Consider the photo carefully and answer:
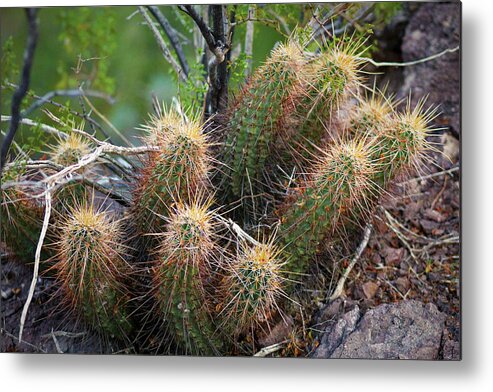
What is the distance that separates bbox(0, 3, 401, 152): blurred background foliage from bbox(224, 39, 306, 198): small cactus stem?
0.58 ft

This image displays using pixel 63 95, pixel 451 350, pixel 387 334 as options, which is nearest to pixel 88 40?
pixel 63 95

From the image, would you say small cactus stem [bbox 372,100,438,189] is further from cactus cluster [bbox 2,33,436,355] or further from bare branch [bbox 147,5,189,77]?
bare branch [bbox 147,5,189,77]

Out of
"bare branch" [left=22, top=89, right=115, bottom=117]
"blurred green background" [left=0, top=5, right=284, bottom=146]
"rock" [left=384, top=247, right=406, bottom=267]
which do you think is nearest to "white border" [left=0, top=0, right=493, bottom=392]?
"rock" [left=384, top=247, right=406, bottom=267]

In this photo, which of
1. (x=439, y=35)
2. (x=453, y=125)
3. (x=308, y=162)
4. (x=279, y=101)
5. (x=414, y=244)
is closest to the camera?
(x=279, y=101)

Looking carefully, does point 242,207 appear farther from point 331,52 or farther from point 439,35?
point 439,35

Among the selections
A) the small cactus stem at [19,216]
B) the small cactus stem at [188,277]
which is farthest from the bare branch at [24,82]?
the small cactus stem at [188,277]

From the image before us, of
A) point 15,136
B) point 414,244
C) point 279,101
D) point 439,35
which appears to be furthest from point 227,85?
point 439,35

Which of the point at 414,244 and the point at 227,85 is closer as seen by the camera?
the point at 227,85

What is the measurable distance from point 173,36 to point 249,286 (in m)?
1.09

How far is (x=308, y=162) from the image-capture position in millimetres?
2311

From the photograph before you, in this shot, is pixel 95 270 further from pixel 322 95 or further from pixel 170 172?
pixel 322 95

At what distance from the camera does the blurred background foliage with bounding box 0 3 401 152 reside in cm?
239

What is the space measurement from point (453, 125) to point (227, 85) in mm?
966

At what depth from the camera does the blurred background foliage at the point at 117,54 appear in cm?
239
